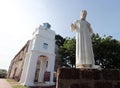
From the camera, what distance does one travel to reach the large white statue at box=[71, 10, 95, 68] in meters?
4.26

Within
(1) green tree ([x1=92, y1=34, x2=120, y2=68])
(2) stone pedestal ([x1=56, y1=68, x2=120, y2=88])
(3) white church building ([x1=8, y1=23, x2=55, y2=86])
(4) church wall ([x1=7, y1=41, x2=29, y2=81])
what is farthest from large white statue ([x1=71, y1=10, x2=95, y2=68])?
(4) church wall ([x1=7, y1=41, x2=29, y2=81])

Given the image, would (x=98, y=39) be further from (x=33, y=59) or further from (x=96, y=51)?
(x=33, y=59)

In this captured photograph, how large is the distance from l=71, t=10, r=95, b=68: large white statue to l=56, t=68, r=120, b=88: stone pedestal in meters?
0.87

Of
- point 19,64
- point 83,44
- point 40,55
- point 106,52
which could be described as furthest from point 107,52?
point 83,44

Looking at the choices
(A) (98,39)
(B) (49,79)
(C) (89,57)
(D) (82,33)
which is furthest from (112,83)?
(A) (98,39)

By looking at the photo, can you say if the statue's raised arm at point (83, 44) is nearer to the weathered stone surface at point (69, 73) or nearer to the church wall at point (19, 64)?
the weathered stone surface at point (69, 73)

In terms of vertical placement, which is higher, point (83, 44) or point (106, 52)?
point (106, 52)

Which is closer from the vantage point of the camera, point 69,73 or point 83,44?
point 69,73

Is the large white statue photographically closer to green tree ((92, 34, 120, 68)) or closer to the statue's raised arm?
the statue's raised arm

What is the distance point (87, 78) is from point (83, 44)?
65.2 inches

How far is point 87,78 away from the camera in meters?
3.19

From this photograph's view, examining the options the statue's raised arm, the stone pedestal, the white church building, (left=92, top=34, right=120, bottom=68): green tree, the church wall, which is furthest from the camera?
the church wall

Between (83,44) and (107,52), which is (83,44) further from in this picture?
(107,52)

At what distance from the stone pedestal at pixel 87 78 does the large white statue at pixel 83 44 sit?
874 mm
